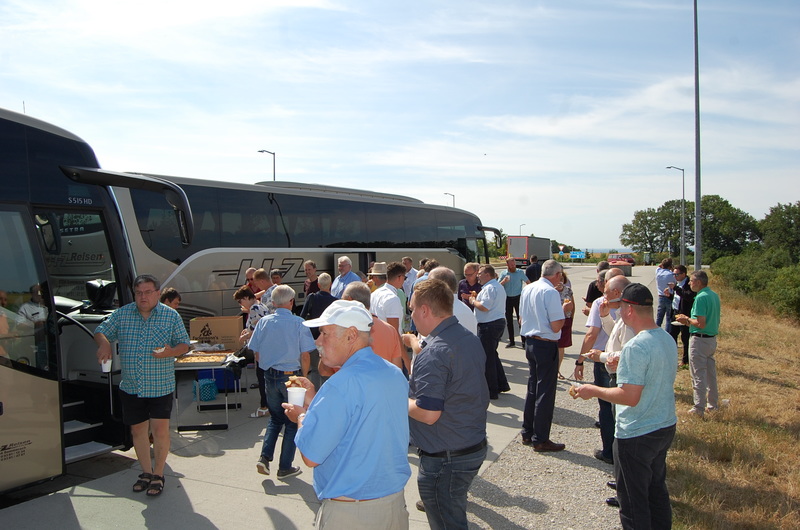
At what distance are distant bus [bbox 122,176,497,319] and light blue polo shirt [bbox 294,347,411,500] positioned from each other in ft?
31.5

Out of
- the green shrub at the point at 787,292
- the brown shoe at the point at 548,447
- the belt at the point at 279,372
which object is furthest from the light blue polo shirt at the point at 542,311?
the green shrub at the point at 787,292

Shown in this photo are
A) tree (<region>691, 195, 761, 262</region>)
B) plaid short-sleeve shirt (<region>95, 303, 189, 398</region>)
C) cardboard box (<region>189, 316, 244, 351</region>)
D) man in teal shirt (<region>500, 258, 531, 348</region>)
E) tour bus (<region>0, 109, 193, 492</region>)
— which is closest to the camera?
tour bus (<region>0, 109, 193, 492</region>)

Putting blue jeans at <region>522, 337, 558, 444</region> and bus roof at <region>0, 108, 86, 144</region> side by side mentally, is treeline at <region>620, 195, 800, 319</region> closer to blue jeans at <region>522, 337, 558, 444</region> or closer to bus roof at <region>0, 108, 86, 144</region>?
blue jeans at <region>522, 337, 558, 444</region>

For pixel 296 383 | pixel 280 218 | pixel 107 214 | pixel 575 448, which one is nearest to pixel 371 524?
pixel 296 383

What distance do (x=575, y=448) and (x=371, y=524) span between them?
436 cm

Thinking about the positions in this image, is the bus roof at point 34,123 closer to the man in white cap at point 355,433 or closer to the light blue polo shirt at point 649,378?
the man in white cap at point 355,433

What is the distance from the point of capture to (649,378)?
3584 millimetres

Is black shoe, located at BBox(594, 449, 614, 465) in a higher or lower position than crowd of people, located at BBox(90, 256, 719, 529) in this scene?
lower

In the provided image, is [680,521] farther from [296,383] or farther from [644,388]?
[296,383]

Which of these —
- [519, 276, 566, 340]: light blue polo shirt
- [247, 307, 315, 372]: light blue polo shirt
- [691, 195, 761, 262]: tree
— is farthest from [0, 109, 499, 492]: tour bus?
[691, 195, 761, 262]: tree

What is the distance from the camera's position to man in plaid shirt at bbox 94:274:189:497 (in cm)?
494

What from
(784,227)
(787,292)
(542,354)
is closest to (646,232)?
(784,227)

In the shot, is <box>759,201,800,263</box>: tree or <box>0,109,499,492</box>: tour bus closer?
<box>0,109,499,492</box>: tour bus

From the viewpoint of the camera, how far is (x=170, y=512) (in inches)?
187
